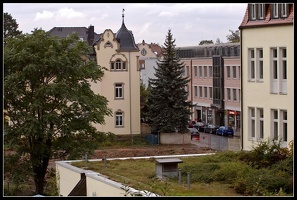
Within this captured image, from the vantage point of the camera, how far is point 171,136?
52938 mm

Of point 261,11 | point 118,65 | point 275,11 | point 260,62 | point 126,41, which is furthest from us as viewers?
point 126,41

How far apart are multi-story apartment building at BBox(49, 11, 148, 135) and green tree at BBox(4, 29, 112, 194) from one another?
2384 cm

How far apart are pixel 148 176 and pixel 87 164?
336cm

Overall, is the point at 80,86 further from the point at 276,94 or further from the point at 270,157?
the point at 270,157

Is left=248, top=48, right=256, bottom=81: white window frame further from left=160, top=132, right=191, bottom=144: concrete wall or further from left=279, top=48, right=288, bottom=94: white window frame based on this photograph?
left=160, top=132, right=191, bottom=144: concrete wall

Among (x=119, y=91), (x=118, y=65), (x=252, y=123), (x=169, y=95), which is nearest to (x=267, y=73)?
(x=252, y=123)

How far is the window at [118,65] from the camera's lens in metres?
54.6

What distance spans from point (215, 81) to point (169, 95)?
14913 mm

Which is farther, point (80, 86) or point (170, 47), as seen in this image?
point (170, 47)

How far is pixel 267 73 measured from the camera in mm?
21438

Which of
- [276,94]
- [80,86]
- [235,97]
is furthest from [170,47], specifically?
[276,94]

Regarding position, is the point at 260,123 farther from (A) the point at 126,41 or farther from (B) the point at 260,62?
(A) the point at 126,41

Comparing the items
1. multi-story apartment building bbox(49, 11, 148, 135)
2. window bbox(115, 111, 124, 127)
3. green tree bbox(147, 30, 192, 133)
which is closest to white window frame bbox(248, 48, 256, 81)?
green tree bbox(147, 30, 192, 133)

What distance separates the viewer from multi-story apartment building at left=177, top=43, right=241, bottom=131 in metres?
61.2
